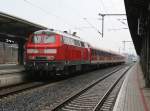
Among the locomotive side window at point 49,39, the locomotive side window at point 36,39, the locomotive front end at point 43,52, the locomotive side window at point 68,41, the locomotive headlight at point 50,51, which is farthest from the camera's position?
the locomotive side window at point 68,41

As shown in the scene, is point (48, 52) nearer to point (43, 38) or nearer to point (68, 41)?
point (43, 38)

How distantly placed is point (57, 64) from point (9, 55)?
114 feet

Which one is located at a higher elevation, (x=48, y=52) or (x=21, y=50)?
(x=21, y=50)

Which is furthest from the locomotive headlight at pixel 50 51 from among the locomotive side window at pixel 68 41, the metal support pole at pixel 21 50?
the metal support pole at pixel 21 50

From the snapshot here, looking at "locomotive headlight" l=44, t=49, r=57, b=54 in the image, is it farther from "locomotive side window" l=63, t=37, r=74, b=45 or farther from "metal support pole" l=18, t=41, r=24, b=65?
"metal support pole" l=18, t=41, r=24, b=65

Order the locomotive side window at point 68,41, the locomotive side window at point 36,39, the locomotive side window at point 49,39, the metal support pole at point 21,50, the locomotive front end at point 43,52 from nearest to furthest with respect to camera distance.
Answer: the locomotive front end at point 43,52 → the locomotive side window at point 49,39 → the locomotive side window at point 36,39 → the locomotive side window at point 68,41 → the metal support pole at point 21,50

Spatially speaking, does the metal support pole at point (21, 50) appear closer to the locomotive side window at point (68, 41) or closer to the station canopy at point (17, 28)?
the station canopy at point (17, 28)

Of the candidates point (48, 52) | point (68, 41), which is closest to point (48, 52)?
point (48, 52)

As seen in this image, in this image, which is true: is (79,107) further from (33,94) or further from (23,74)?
(23,74)

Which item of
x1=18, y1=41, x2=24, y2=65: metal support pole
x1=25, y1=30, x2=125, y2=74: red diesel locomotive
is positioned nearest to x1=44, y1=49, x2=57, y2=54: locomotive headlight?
x1=25, y1=30, x2=125, y2=74: red diesel locomotive

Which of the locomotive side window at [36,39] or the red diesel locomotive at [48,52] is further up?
the locomotive side window at [36,39]

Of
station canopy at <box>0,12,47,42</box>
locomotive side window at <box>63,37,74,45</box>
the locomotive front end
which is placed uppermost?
station canopy at <box>0,12,47,42</box>

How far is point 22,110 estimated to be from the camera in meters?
11.0

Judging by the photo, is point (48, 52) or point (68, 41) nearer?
point (48, 52)
